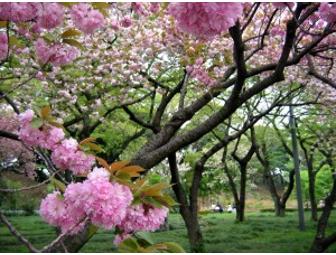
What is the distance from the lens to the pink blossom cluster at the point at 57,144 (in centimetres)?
225

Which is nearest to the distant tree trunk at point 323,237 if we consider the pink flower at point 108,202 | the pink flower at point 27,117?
the pink flower at point 27,117

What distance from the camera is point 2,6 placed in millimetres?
2367

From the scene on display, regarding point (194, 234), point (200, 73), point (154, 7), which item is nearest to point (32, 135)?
point (154, 7)

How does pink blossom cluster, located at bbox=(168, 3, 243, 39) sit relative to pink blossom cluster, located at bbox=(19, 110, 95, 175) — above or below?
above

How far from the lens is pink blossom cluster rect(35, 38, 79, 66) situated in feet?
9.58

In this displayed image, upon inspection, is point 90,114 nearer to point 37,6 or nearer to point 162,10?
point 162,10

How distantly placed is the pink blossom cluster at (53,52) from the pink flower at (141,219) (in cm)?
144

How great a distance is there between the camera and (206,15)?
1817 millimetres

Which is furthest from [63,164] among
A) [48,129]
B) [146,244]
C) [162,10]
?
[162,10]

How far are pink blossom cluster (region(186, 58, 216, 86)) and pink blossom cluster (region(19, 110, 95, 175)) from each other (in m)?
4.24

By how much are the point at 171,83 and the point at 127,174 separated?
26.1 feet

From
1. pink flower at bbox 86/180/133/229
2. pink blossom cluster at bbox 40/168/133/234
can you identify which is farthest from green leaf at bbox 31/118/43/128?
pink flower at bbox 86/180/133/229

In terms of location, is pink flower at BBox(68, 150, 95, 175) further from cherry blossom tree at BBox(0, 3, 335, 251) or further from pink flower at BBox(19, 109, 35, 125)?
pink flower at BBox(19, 109, 35, 125)

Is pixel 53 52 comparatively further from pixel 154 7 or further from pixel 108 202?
pixel 154 7
